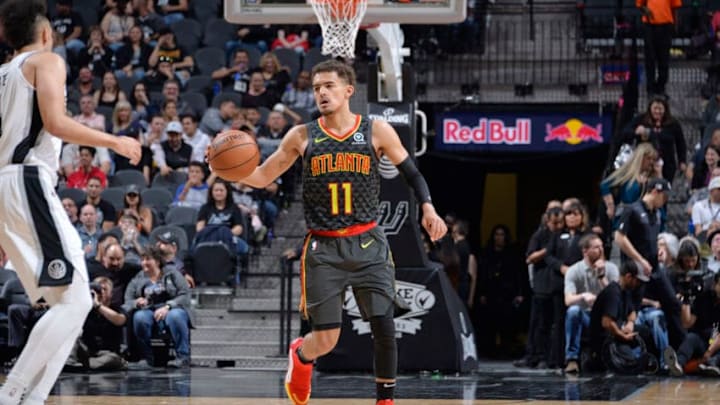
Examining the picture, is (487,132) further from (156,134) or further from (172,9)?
(172,9)

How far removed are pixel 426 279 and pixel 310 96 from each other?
639 centimetres

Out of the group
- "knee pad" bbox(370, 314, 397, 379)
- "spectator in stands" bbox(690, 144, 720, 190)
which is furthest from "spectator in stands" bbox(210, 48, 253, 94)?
"knee pad" bbox(370, 314, 397, 379)

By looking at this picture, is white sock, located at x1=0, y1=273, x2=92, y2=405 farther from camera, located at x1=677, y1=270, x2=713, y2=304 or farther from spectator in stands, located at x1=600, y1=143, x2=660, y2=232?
spectator in stands, located at x1=600, y1=143, x2=660, y2=232

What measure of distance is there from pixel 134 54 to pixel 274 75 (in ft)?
10.1

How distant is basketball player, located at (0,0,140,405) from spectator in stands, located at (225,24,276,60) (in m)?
13.3

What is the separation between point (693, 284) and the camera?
13.4 metres

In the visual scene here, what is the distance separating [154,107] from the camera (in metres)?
18.9

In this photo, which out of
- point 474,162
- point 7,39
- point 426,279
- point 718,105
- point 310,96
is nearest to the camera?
point 7,39

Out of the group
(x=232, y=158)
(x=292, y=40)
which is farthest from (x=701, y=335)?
(x=292, y=40)

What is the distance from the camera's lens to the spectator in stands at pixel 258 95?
1819 cm

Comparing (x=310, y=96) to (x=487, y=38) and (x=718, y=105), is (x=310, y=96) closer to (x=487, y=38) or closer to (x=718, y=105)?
(x=487, y=38)

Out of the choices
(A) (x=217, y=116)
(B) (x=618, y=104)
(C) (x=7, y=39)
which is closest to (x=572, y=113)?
(B) (x=618, y=104)

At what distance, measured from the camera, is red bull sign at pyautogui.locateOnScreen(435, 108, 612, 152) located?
19.2 meters

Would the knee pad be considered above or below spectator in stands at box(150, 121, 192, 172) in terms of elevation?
below
